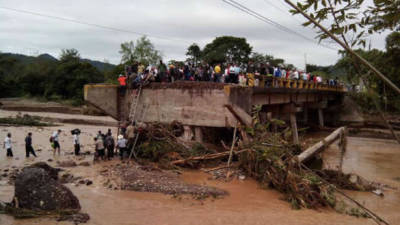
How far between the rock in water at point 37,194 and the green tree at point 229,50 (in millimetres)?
53022

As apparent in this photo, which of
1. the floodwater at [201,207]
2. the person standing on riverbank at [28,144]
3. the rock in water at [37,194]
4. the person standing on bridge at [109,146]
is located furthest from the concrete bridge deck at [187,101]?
the rock in water at [37,194]

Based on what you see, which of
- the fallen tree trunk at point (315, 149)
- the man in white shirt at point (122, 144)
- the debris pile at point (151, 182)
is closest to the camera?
the debris pile at point (151, 182)

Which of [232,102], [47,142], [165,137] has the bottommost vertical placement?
[47,142]

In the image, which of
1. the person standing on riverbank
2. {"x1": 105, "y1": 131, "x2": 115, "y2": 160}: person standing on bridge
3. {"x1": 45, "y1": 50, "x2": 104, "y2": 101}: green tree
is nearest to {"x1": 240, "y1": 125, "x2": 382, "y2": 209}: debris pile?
{"x1": 105, "y1": 131, "x2": 115, "y2": 160}: person standing on bridge

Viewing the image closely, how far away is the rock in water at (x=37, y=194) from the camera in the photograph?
25.8ft

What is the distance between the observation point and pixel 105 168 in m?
12.5

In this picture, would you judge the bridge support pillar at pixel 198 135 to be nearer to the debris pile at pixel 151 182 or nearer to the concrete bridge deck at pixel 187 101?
the concrete bridge deck at pixel 187 101

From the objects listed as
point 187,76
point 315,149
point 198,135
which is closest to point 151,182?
point 198,135

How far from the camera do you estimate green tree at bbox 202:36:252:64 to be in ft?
197

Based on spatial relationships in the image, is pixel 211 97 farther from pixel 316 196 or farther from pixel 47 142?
pixel 47 142

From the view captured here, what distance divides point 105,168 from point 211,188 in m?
4.46

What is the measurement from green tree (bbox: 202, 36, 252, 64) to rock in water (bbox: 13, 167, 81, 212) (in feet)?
174

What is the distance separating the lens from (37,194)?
25.9ft

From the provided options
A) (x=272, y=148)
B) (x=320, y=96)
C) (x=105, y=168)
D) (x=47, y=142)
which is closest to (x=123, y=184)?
(x=105, y=168)
